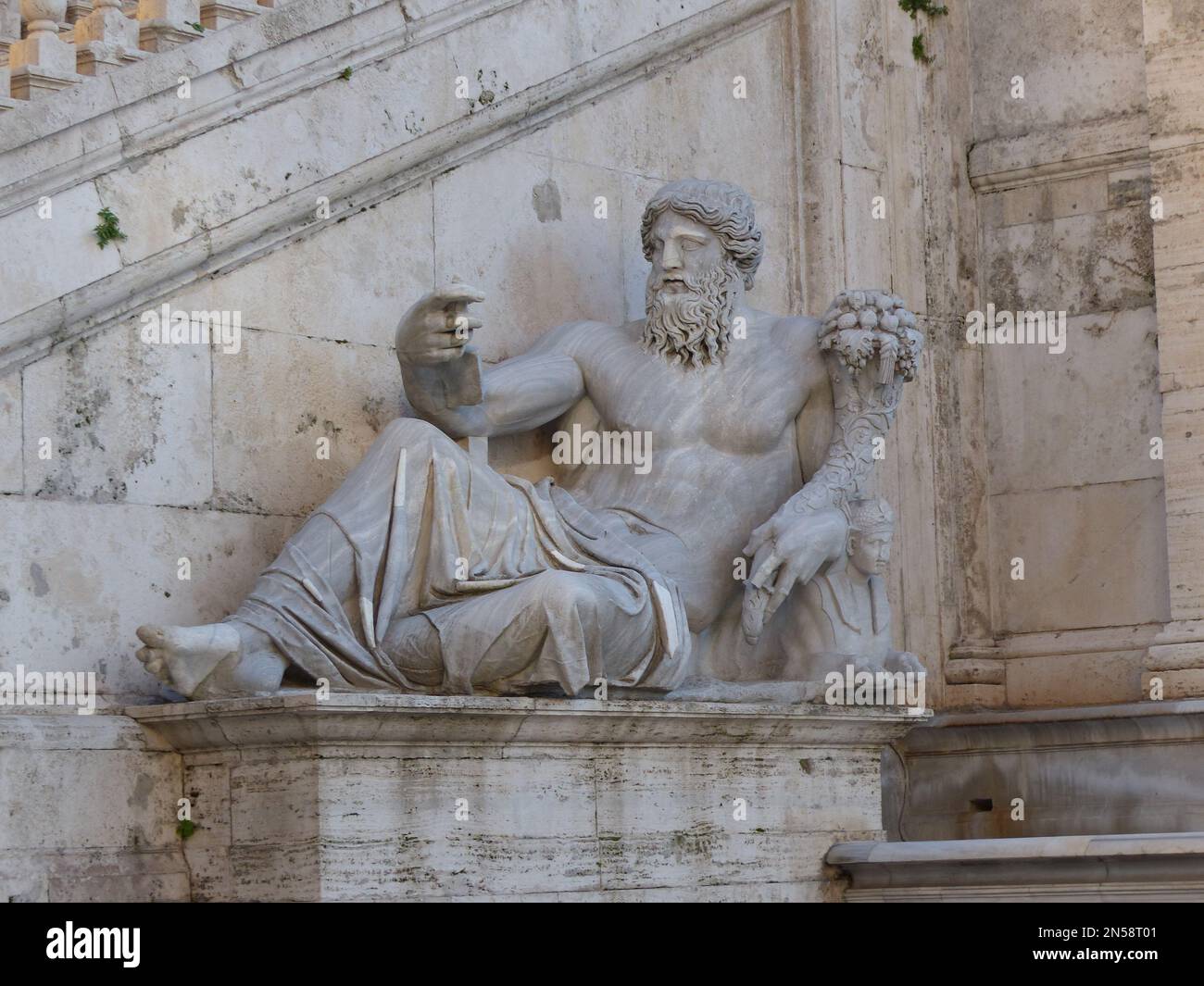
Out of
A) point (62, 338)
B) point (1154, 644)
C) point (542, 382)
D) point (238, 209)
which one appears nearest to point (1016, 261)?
point (1154, 644)

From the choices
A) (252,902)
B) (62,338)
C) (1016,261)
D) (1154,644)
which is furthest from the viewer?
(1016,261)

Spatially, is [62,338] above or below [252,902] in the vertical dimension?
above

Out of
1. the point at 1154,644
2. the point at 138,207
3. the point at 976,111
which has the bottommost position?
the point at 1154,644

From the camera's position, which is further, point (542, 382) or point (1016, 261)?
point (1016, 261)

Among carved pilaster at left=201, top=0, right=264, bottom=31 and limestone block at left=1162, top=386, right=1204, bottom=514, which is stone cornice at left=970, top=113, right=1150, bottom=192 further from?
carved pilaster at left=201, top=0, right=264, bottom=31

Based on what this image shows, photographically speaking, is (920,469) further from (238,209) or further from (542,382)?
(238,209)

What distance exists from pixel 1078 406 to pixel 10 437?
190 inches

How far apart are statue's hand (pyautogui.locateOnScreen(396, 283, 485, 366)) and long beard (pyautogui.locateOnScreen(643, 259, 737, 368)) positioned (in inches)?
36.0

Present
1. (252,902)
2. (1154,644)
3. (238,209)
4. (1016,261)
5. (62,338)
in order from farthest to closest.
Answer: (1016,261) < (1154,644) < (238,209) < (62,338) < (252,902)

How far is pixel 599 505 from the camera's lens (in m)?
8.89

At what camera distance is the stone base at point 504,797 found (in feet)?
24.4

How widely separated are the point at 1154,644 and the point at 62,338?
15.0ft

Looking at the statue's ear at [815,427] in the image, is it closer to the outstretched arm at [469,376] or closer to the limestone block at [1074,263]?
the outstretched arm at [469,376]

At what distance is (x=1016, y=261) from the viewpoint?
11.1 m
